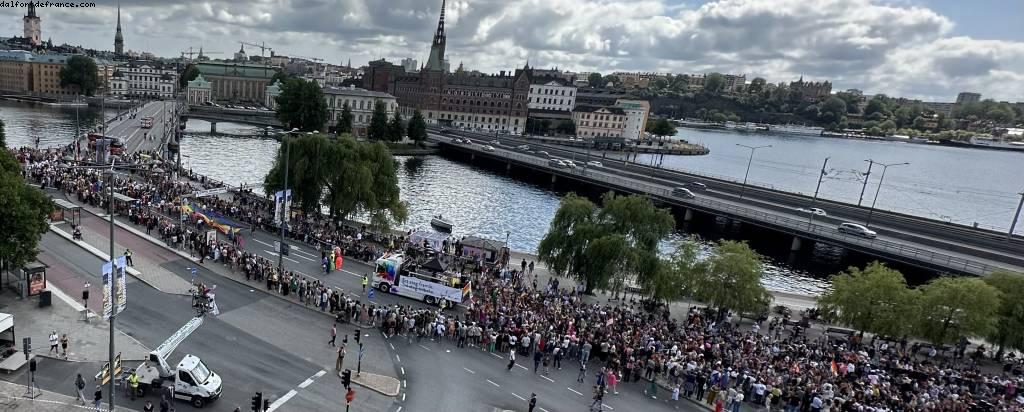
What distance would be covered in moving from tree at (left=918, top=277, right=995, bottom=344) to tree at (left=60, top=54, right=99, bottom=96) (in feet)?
667

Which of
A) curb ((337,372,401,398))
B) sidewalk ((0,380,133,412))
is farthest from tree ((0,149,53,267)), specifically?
curb ((337,372,401,398))

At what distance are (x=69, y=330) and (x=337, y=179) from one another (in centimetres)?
2328

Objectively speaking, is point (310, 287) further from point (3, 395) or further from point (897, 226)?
point (897, 226)

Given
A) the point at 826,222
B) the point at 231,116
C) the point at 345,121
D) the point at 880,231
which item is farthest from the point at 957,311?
the point at 231,116

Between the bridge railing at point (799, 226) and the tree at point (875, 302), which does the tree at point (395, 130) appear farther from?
the tree at point (875, 302)

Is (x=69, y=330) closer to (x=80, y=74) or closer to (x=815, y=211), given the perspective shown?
(x=815, y=211)

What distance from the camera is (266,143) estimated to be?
11444 centimetres

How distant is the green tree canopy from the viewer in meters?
44.6

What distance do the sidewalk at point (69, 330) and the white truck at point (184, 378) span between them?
2.64 meters

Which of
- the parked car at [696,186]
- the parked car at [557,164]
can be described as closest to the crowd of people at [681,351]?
the parked car at [696,186]

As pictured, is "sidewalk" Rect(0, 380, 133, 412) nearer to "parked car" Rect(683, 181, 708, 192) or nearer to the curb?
the curb

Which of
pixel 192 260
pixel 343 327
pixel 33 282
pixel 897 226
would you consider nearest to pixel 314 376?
pixel 343 327

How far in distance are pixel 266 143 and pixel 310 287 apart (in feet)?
311

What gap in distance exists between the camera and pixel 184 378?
18891 millimetres
